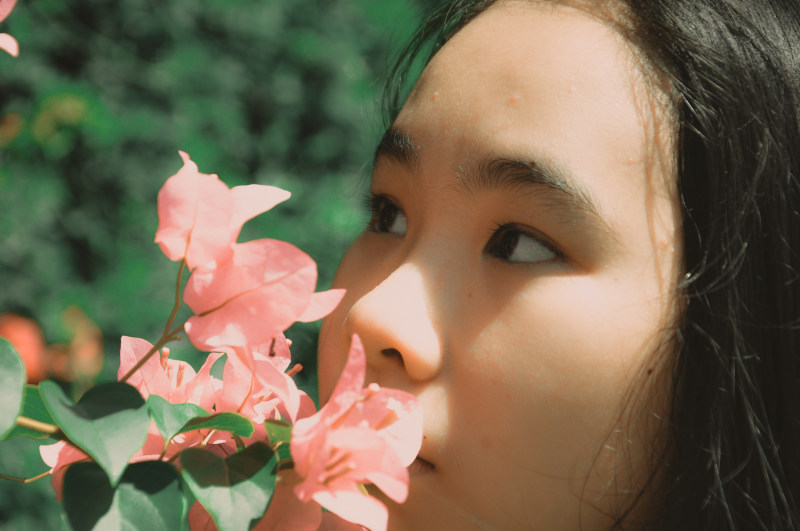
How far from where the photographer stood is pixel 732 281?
78cm

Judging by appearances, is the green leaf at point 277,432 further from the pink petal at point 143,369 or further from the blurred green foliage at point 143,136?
the blurred green foliage at point 143,136

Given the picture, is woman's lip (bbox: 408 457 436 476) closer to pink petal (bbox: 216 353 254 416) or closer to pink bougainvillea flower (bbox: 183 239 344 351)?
pink petal (bbox: 216 353 254 416)

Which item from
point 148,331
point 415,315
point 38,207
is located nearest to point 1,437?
point 415,315

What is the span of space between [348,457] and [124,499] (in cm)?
13

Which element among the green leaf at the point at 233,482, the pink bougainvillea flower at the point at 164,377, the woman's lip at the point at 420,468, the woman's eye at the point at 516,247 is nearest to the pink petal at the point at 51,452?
the pink bougainvillea flower at the point at 164,377

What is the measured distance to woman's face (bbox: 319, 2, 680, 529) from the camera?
2.37 ft

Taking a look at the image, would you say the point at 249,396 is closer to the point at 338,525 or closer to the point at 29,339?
the point at 338,525

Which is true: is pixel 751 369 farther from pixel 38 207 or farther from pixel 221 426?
pixel 38 207

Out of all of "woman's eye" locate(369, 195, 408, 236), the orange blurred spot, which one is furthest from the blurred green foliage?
"woman's eye" locate(369, 195, 408, 236)

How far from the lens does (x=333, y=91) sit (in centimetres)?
170

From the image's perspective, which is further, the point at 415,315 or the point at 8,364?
the point at 415,315

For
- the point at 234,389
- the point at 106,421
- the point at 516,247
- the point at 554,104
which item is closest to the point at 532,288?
the point at 516,247

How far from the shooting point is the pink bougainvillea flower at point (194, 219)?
0.52m

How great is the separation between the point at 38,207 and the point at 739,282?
132 centimetres
